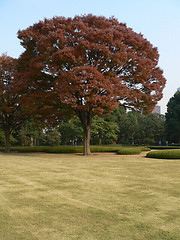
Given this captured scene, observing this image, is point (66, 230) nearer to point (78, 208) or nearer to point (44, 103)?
point (78, 208)

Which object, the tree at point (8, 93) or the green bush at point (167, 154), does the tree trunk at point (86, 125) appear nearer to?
the green bush at point (167, 154)

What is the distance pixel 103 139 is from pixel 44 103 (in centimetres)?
3480

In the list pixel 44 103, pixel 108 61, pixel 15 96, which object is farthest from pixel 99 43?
pixel 15 96

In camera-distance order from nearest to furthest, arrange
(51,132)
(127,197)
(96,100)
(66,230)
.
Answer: (66,230) → (127,197) → (96,100) → (51,132)

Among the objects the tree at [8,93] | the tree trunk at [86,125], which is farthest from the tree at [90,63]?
the tree at [8,93]

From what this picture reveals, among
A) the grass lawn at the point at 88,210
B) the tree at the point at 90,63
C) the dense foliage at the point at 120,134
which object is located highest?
the tree at the point at 90,63

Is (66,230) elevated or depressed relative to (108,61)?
depressed

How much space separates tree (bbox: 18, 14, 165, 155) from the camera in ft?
63.1

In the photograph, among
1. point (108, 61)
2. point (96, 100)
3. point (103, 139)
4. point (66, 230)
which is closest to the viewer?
point (66, 230)

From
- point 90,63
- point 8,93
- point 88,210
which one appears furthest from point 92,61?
point 88,210

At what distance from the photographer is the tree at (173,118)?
55062mm

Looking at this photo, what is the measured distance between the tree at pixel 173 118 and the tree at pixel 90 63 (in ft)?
108

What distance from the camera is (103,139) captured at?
5681cm

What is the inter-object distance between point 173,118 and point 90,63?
130 ft
